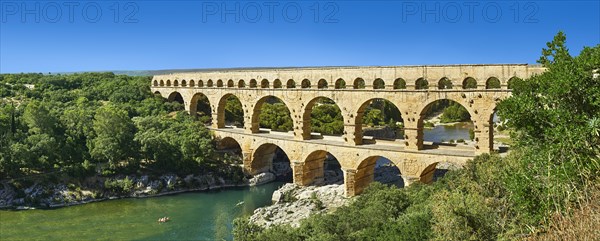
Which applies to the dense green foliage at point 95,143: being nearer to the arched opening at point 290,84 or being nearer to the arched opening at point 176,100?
the arched opening at point 176,100

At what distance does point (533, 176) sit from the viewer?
10.1m

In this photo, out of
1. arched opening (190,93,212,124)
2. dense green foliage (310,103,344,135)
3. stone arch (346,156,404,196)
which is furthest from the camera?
dense green foliage (310,103,344,135)

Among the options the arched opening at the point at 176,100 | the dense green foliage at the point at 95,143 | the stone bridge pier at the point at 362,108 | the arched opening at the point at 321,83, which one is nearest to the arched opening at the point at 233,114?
the arched opening at the point at 176,100

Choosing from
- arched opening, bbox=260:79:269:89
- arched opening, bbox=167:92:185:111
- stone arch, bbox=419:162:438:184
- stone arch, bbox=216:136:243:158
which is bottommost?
stone arch, bbox=419:162:438:184

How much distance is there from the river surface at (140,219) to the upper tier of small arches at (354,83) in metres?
7.06

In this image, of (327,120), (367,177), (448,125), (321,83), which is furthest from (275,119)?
(448,125)

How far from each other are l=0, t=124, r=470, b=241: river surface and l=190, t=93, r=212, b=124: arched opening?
35.7 ft

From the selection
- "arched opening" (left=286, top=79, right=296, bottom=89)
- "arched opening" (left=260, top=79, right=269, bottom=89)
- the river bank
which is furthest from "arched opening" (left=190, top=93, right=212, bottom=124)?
"arched opening" (left=286, top=79, right=296, bottom=89)

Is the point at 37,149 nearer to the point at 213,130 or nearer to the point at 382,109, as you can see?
the point at 213,130

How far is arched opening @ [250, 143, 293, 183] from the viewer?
33175 mm

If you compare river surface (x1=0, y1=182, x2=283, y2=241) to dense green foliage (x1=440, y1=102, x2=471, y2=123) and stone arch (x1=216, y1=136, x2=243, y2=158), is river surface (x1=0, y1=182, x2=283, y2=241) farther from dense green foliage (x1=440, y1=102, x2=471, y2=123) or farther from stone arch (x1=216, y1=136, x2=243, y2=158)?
dense green foliage (x1=440, y1=102, x2=471, y2=123)

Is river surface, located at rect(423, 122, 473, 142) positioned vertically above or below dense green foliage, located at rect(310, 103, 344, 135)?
below

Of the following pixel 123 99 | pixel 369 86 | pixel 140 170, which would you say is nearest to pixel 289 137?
pixel 369 86

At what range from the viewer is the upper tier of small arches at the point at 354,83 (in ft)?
76.5
